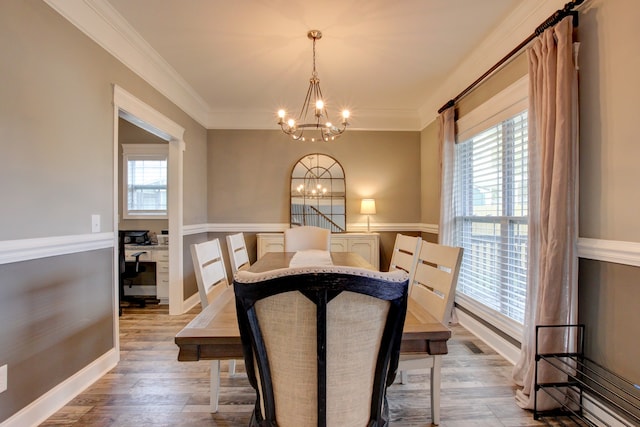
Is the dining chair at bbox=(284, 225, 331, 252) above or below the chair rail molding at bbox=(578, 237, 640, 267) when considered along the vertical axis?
below

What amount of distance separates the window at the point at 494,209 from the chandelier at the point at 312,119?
1.32 m

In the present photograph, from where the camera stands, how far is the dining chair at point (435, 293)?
1.46m

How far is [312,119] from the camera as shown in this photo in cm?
447

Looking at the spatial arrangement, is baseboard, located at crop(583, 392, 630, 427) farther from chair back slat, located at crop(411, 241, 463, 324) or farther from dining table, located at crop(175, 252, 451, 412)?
dining table, located at crop(175, 252, 451, 412)

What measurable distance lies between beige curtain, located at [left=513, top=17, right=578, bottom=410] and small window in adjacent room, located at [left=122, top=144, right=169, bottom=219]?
4417mm

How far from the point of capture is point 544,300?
5.75 feet

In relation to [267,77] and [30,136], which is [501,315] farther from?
[30,136]

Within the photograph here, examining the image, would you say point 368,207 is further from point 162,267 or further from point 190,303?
point 162,267

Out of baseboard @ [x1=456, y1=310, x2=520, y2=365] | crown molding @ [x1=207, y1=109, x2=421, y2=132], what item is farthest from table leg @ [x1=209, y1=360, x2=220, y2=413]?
crown molding @ [x1=207, y1=109, x2=421, y2=132]

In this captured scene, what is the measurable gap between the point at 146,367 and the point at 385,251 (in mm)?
3257

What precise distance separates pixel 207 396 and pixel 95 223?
56.5 inches

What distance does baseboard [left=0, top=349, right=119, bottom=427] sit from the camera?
5.24 feet

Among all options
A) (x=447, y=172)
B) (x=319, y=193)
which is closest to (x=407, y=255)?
(x=447, y=172)

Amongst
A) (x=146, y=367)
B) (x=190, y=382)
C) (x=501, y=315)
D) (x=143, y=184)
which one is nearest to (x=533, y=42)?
(x=501, y=315)
